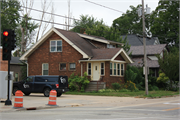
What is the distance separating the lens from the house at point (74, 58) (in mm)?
31688

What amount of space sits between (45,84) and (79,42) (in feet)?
37.1

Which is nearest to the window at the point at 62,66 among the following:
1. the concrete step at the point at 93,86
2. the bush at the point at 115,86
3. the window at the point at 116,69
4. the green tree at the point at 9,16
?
the concrete step at the point at 93,86

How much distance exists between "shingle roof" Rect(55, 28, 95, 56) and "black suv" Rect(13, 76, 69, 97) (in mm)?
8452

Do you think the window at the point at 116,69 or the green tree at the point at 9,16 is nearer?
the window at the point at 116,69

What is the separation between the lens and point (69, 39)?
108 feet

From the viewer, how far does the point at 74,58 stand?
107 ft

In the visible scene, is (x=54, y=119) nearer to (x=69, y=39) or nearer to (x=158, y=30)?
(x=69, y=39)

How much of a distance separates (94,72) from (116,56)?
3.22 meters


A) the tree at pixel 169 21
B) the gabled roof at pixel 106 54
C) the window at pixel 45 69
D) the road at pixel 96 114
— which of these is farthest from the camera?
the tree at pixel 169 21

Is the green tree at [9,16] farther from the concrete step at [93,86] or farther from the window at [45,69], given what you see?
the concrete step at [93,86]

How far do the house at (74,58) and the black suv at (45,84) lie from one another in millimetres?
7728

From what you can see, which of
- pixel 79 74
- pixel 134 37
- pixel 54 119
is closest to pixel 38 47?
pixel 79 74

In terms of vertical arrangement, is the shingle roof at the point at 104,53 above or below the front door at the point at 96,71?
above

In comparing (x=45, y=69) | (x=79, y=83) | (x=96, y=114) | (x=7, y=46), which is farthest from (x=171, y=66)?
(x=96, y=114)
